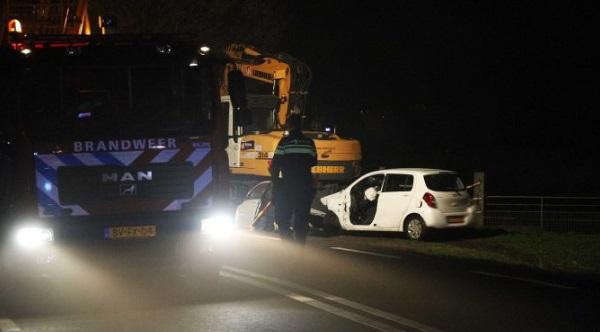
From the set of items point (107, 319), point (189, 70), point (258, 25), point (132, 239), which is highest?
point (258, 25)

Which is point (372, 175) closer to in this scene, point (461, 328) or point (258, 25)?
point (461, 328)

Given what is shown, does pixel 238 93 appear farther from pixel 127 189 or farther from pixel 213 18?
pixel 213 18

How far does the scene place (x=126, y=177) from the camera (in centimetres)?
1027

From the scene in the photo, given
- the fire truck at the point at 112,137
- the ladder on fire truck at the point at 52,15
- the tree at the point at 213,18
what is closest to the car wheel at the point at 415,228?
the ladder on fire truck at the point at 52,15

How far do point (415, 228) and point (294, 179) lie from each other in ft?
17.3

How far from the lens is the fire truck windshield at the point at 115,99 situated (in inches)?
397

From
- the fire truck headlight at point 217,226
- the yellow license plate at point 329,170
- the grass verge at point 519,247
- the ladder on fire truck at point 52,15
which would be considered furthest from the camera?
the yellow license plate at point 329,170

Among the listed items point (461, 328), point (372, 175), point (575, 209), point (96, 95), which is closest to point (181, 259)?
point (96, 95)

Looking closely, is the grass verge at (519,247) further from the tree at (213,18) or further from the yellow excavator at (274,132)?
the tree at (213,18)

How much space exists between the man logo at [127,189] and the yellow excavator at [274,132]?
12228 millimetres

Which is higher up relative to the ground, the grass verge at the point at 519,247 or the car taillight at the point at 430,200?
the car taillight at the point at 430,200

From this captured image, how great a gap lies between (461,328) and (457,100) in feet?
145

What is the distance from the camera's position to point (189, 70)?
1067 centimetres

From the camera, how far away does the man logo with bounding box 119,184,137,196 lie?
10250 millimetres
